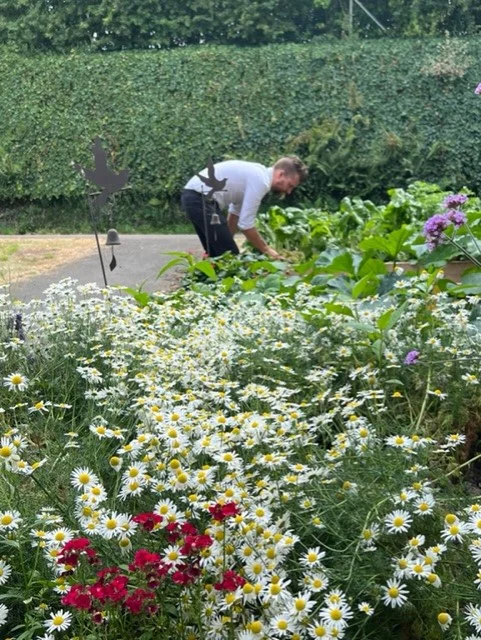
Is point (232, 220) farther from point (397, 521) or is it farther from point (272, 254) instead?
point (397, 521)

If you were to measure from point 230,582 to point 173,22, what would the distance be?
12.7 m

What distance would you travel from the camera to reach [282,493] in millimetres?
1697

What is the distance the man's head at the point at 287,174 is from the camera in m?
5.83

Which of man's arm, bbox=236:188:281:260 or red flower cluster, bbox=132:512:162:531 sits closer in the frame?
red flower cluster, bbox=132:512:162:531

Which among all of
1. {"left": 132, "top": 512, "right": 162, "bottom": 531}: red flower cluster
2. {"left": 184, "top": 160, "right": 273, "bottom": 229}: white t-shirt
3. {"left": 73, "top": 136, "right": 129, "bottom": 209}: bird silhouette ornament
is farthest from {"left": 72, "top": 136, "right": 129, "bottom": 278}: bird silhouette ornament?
{"left": 132, "top": 512, "right": 162, "bottom": 531}: red flower cluster

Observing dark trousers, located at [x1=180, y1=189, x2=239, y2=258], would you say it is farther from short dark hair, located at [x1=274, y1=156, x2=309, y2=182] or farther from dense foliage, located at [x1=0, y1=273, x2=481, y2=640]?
dense foliage, located at [x1=0, y1=273, x2=481, y2=640]

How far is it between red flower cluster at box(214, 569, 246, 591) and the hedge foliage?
1020cm

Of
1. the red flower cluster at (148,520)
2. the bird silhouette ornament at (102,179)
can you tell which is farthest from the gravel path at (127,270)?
the red flower cluster at (148,520)

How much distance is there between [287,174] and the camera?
230 inches

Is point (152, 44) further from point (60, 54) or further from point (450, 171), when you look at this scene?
point (450, 171)

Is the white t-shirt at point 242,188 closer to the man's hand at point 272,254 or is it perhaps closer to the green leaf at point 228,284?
the man's hand at point 272,254

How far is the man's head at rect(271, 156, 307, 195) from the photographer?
583cm

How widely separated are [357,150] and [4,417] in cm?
961

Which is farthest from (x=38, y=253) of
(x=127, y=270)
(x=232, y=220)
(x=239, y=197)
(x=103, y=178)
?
(x=103, y=178)
